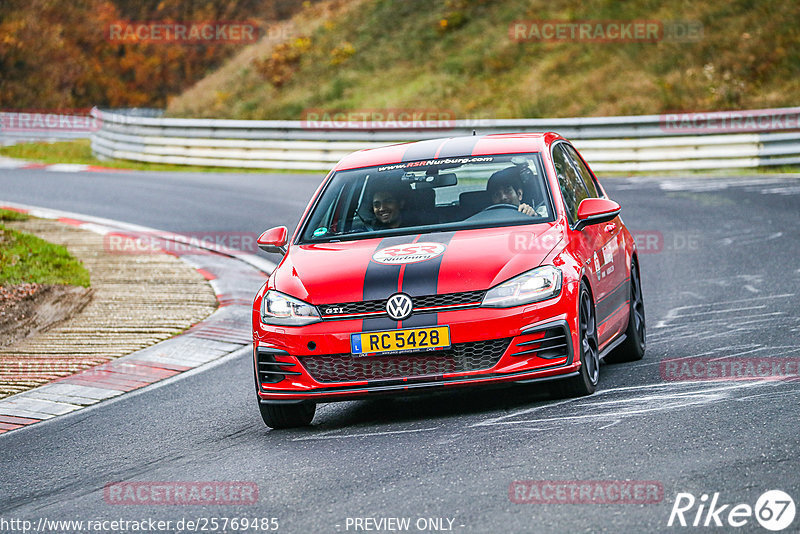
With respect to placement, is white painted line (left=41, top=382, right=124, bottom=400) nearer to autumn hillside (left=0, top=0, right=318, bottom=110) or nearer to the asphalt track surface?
the asphalt track surface

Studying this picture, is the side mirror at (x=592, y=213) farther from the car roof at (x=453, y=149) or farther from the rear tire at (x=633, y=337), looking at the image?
the rear tire at (x=633, y=337)

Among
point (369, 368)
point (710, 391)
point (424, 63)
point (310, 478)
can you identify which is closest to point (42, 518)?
point (310, 478)

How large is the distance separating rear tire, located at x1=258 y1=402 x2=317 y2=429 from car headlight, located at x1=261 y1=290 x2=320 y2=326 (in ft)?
1.66

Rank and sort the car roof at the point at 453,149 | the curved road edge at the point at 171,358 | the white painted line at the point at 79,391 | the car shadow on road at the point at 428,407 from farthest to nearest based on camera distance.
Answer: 1. the white painted line at the point at 79,391
2. the curved road edge at the point at 171,358
3. the car roof at the point at 453,149
4. the car shadow on road at the point at 428,407

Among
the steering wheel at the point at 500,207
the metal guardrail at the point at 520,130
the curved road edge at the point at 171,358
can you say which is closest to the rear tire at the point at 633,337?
the steering wheel at the point at 500,207

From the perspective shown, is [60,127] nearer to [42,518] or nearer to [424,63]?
[424,63]

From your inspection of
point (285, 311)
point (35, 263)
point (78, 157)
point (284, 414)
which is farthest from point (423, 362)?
point (78, 157)

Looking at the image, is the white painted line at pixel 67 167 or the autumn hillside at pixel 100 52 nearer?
the white painted line at pixel 67 167

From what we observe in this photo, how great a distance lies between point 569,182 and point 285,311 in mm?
2365

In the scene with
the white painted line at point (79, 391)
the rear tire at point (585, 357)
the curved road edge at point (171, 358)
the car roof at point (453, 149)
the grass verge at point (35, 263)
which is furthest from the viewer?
the grass verge at point (35, 263)

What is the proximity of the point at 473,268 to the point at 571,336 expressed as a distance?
2.18 feet

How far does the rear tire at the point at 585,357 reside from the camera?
22.8 feet

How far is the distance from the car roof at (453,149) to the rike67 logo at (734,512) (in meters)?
3.70

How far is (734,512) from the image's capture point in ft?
15.4
